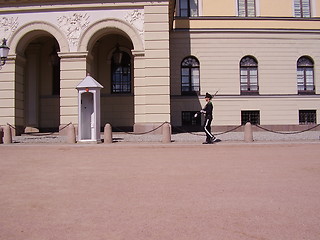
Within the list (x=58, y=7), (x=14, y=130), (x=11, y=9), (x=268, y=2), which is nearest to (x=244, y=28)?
(x=268, y=2)

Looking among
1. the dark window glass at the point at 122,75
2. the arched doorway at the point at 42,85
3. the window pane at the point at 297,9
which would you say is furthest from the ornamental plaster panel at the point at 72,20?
the window pane at the point at 297,9

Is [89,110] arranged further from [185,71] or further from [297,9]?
[297,9]

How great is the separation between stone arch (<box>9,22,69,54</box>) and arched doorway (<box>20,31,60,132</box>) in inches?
88.4

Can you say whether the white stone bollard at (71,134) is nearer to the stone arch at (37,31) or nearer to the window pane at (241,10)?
the stone arch at (37,31)

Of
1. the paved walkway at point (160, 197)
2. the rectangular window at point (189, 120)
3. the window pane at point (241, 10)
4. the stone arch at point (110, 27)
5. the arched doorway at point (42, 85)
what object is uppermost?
the window pane at point (241, 10)

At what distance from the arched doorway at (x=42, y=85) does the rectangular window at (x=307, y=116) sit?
16947 mm

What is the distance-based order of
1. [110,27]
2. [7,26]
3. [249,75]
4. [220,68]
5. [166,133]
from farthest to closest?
[249,75], [220,68], [7,26], [110,27], [166,133]

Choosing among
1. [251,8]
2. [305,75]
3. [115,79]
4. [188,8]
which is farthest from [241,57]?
[115,79]

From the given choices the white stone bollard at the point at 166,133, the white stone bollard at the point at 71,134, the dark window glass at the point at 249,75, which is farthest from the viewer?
the dark window glass at the point at 249,75

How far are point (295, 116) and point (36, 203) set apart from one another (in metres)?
20.6

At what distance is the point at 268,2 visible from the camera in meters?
23.1

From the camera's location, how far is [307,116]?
22.5 meters

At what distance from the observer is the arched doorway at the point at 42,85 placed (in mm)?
21312

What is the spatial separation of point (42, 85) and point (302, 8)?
19.6m
